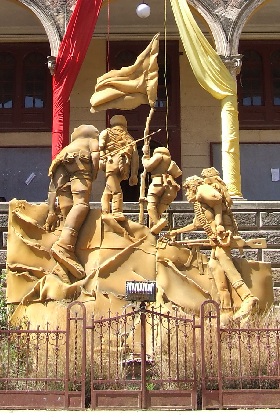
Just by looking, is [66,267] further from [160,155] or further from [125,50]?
[125,50]

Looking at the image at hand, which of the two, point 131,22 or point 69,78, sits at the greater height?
point 131,22

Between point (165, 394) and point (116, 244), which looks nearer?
point (165, 394)

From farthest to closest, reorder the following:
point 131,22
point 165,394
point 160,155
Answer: point 131,22, point 160,155, point 165,394

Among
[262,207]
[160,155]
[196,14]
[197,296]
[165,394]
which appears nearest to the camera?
[165,394]

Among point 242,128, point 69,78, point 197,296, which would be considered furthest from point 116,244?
point 242,128

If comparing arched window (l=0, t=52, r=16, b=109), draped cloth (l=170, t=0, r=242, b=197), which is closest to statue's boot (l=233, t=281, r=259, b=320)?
draped cloth (l=170, t=0, r=242, b=197)

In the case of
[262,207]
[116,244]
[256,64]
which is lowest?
[116,244]

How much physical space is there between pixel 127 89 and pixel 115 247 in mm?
→ 3492

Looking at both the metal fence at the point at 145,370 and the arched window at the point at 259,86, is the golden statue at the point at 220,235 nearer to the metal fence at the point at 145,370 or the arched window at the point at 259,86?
the metal fence at the point at 145,370

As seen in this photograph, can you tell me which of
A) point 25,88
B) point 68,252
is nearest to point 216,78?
point 68,252

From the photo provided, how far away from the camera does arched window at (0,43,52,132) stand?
21.9 metres

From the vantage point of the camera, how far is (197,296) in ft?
40.7

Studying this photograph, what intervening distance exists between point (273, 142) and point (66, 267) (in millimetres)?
11464
